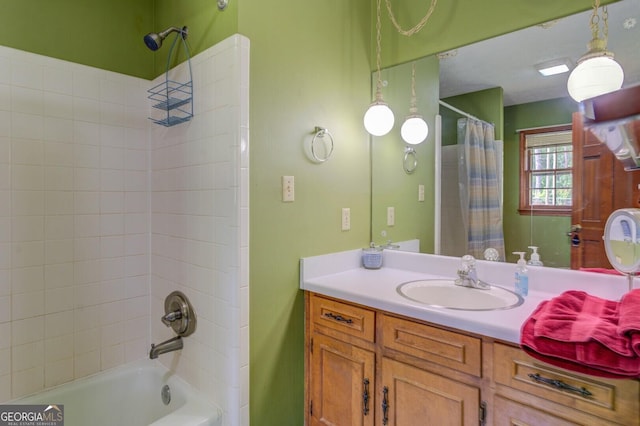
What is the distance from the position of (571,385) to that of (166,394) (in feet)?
5.68

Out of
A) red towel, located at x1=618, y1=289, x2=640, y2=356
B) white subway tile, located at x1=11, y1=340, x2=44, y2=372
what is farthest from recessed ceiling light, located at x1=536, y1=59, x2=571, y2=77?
white subway tile, located at x1=11, y1=340, x2=44, y2=372

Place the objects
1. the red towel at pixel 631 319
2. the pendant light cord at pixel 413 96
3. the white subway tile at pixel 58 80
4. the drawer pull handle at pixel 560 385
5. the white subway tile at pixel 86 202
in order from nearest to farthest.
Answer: the red towel at pixel 631 319 → the drawer pull handle at pixel 560 385 → the white subway tile at pixel 58 80 → the white subway tile at pixel 86 202 → the pendant light cord at pixel 413 96

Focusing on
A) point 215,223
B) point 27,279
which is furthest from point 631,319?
point 27,279

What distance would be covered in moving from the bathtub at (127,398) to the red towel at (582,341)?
1.29 m

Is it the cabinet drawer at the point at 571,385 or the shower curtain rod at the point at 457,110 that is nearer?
the cabinet drawer at the point at 571,385

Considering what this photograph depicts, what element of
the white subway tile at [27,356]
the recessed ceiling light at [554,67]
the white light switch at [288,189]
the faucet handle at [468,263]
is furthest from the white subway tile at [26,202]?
the recessed ceiling light at [554,67]

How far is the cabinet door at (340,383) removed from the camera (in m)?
1.40

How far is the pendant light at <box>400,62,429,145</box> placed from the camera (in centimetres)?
191

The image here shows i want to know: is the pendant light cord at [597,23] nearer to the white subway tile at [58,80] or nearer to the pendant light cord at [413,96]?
the pendant light cord at [413,96]

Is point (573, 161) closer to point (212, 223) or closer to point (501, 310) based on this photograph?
point (501, 310)

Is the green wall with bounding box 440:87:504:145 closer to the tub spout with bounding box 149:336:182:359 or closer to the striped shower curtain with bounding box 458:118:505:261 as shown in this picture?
the striped shower curtain with bounding box 458:118:505:261

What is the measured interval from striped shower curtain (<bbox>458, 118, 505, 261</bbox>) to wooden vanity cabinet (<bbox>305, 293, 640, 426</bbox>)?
65 centimetres

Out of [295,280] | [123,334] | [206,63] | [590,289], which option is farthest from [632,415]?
[123,334]

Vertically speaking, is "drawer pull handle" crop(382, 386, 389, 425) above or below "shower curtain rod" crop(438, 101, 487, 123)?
below
